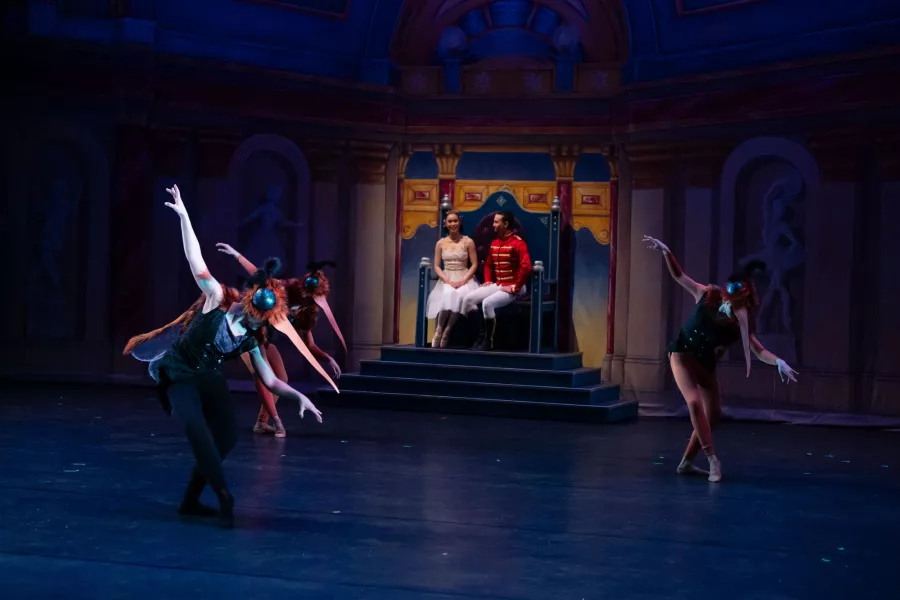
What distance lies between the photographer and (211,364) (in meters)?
4.95

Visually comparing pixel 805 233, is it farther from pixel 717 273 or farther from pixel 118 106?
pixel 118 106

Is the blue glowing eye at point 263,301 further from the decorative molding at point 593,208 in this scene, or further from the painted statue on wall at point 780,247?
the decorative molding at point 593,208

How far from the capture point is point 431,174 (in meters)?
12.0

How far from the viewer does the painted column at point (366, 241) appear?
1169 centimetres

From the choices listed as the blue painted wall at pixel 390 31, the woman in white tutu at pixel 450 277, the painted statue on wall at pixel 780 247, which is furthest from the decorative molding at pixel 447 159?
the painted statue on wall at pixel 780 247

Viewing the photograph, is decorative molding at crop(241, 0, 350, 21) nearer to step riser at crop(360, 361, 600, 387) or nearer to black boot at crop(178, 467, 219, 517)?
step riser at crop(360, 361, 600, 387)

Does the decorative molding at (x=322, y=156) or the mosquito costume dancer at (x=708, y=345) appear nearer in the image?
the mosquito costume dancer at (x=708, y=345)

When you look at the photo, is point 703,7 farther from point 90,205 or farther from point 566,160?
point 90,205

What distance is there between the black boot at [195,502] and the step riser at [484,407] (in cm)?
474

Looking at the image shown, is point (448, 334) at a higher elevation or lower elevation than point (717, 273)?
lower

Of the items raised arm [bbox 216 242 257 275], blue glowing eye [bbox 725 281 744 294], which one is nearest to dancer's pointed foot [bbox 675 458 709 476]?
blue glowing eye [bbox 725 281 744 294]

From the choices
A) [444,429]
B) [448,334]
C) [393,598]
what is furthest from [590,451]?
[393,598]

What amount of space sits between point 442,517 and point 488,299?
5.03m

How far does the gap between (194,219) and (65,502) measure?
6.11m
